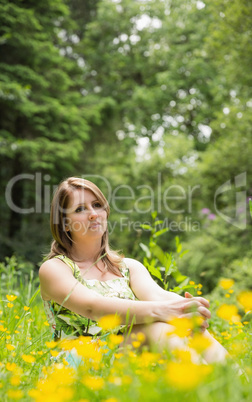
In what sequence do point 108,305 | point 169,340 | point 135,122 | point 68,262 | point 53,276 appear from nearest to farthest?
point 169,340
point 108,305
point 53,276
point 68,262
point 135,122

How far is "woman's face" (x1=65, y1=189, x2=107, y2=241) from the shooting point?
1.81 m

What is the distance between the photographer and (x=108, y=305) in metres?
1.49

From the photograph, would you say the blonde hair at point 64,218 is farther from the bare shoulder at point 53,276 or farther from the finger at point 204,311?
the finger at point 204,311

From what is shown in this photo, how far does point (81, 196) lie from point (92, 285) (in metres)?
0.41

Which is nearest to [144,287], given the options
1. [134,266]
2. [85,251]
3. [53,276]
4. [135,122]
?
[134,266]

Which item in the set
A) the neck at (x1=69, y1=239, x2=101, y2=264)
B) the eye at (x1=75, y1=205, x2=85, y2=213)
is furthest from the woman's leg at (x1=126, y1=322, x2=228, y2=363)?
the eye at (x1=75, y1=205, x2=85, y2=213)

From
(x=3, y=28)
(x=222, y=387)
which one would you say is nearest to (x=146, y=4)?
(x=3, y=28)

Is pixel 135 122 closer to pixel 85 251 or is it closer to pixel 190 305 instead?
pixel 85 251

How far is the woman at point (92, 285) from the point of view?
4.84ft

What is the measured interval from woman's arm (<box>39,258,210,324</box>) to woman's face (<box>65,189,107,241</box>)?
0.90ft

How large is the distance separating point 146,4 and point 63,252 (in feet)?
40.0

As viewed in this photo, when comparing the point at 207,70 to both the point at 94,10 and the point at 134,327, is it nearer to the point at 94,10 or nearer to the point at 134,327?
the point at 94,10

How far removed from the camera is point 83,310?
4.99 feet

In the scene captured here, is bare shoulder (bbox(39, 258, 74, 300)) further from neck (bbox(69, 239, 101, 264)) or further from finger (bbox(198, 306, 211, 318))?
finger (bbox(198, 306, 211, 318))
